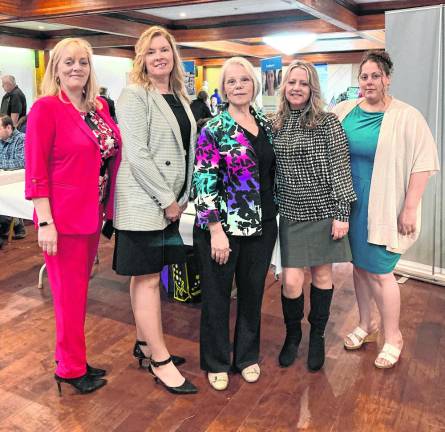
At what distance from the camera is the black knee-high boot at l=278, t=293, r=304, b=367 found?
94.0 inches

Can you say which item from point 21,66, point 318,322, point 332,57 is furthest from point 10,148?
point 332,57

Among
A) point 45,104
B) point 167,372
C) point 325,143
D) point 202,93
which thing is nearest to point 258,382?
point 167,372

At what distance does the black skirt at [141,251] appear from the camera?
6.75 ft

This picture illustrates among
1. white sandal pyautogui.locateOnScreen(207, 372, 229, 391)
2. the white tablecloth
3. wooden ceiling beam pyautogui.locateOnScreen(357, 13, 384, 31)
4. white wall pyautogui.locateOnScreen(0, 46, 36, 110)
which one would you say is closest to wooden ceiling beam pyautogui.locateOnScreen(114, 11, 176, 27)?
wooden ceiling beam pyautogui.locateOnScreen(357, 13, 384, 31)

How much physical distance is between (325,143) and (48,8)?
3.69 meters

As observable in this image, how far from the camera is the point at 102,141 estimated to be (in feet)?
6.53

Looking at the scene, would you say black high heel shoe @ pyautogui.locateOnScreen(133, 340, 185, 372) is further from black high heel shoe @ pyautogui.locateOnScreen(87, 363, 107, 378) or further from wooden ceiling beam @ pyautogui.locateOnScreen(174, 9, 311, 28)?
wooden ceiling beam @ pyautogui.locateOnScreen(174, 9, 311, 28)

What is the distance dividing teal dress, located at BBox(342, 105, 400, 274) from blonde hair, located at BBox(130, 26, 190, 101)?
79 cm

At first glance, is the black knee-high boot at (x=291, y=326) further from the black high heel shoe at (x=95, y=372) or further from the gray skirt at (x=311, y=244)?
the black high heel shoe at (x=95, y=372)

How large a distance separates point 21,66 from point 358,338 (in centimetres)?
851

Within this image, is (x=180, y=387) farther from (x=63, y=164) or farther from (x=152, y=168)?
(x=63, y=164)

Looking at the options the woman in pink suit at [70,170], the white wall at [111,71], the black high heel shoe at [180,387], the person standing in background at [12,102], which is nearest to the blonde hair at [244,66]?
the woman in pink suit at [70,170]

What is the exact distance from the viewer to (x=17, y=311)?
312 centimetres

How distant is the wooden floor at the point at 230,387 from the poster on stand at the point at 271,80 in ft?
8.21
